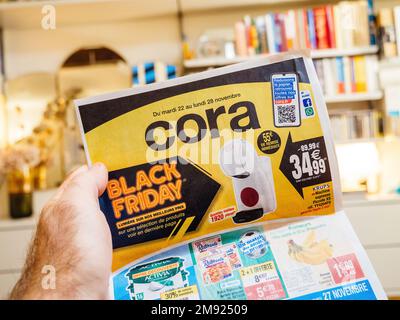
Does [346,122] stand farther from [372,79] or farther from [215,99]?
[215,99]

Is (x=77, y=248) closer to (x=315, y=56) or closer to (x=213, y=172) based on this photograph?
(x=213, y=172)

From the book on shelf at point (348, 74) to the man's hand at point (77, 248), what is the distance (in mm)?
1370

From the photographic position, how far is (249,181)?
1.41 ft

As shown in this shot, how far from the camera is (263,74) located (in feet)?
1.42

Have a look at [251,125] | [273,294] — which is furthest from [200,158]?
[273,294]

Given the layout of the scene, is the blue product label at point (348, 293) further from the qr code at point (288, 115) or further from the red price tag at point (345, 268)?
the qr code at point (288, 115)

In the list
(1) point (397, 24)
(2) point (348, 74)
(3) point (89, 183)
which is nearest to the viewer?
(3) point (89, 183)

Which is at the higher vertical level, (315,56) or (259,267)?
(315,56)

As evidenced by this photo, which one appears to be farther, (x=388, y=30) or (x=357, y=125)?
(x=357, y=125)

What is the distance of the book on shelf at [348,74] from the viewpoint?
1610mm

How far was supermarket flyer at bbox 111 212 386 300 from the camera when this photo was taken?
0.44 metres

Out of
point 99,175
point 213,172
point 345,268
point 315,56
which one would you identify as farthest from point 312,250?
point 315,56

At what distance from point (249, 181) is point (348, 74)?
1.35m

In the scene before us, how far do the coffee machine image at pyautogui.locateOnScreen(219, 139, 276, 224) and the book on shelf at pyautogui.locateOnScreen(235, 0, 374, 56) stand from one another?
1.26 metres
